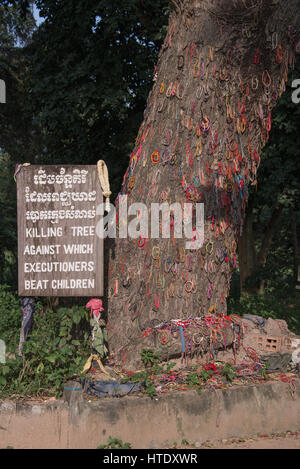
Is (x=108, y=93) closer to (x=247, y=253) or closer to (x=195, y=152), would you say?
(x=195, y=152)

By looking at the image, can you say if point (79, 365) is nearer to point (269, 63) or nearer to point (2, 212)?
point (269, 63)

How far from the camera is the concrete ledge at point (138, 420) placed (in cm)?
518

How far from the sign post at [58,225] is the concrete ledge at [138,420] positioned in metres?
1.38

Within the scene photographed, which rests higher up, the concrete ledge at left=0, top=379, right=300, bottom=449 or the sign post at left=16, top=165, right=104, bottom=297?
the sign post at left=16, top=165, right=104, bottom=297

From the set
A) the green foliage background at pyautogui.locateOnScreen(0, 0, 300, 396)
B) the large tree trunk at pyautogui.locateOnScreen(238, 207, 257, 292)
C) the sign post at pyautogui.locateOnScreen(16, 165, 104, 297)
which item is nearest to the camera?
the sign post at pyautogui.locateOnScreen(16, 165, 104, 297)

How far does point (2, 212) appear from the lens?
659 inches

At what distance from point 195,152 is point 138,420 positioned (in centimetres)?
322

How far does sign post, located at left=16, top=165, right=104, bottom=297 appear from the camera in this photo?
616 centimetres

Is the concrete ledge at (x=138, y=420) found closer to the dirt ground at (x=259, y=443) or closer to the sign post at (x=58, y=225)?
the dirt ground at (x=259, y=443)

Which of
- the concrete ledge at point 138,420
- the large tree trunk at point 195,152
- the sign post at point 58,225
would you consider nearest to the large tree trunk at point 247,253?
the large tree trunk at point 195,152

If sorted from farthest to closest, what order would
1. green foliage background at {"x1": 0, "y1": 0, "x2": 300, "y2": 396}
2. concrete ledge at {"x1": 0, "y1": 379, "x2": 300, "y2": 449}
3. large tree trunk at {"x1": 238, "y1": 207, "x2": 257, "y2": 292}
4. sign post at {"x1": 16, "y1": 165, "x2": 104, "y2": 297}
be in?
large tree trunk at {"x1": 238, "y1": 207, "x2": 257, "y2": 292}
green foliage background at {"x1": 0, "y1": 0, "x2": 300, "y2": 396}
sign post at {"x1": 16, "y1": 165, "x2": 104, "y2": 297}
concrete ledge at {"x1": 0, "y1": 379, "x2": 300, "y2": 449}

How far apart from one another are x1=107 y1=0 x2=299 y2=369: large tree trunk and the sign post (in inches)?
23.4

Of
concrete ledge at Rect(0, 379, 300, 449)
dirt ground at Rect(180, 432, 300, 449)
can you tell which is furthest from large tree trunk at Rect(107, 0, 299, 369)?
dirt ground at Rect(180, 432, 300, 449)

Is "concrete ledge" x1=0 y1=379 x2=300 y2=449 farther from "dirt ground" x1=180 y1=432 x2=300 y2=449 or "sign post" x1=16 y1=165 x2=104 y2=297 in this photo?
"sign post" x1=16 y1=165 x2=104 y2=297
